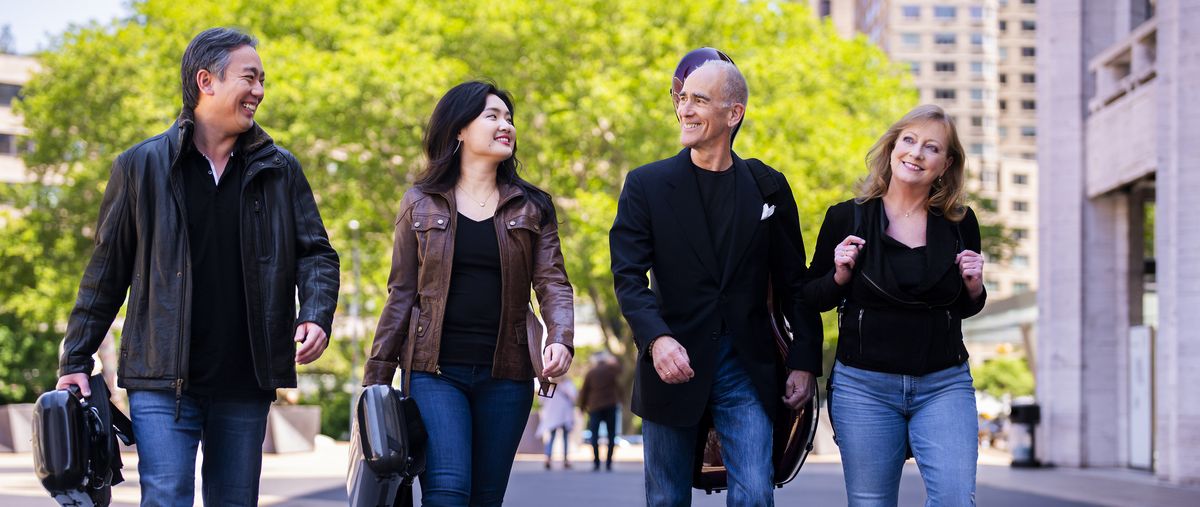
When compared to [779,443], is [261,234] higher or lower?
higher

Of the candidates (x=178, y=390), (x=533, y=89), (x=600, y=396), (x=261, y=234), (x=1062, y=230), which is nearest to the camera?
(x=178, y=390)

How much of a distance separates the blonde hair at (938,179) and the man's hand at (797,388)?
718 mm

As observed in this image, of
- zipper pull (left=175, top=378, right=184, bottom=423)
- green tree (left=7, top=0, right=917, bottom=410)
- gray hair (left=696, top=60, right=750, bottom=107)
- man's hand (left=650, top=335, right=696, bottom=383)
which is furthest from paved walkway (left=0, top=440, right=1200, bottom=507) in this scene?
green tree (left=7, top=0, right=917, bottom=410)

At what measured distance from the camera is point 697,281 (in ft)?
19.5

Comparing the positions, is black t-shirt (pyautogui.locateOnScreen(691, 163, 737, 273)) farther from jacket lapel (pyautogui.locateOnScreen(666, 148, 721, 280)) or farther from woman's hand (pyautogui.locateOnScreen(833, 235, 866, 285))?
woman's hand (pyautogui.locateOnScreen(833, 235, 866, 285))

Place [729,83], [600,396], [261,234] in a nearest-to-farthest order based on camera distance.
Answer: [261,234], [729,83], [600,396]

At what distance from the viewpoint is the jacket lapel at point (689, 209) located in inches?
235

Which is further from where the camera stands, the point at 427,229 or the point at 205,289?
the point at 427,229

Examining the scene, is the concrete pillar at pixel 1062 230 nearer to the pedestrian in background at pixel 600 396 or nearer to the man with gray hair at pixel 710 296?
the pedestrian in background at pixel 600 396

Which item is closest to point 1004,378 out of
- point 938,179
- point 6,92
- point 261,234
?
point 6,92

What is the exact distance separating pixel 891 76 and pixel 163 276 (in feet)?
130

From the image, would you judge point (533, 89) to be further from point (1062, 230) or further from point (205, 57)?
point (205, 57)

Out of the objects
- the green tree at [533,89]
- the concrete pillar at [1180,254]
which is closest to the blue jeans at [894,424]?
the concrete pillar at [1180,254]

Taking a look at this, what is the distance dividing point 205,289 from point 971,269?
2.58 metres
